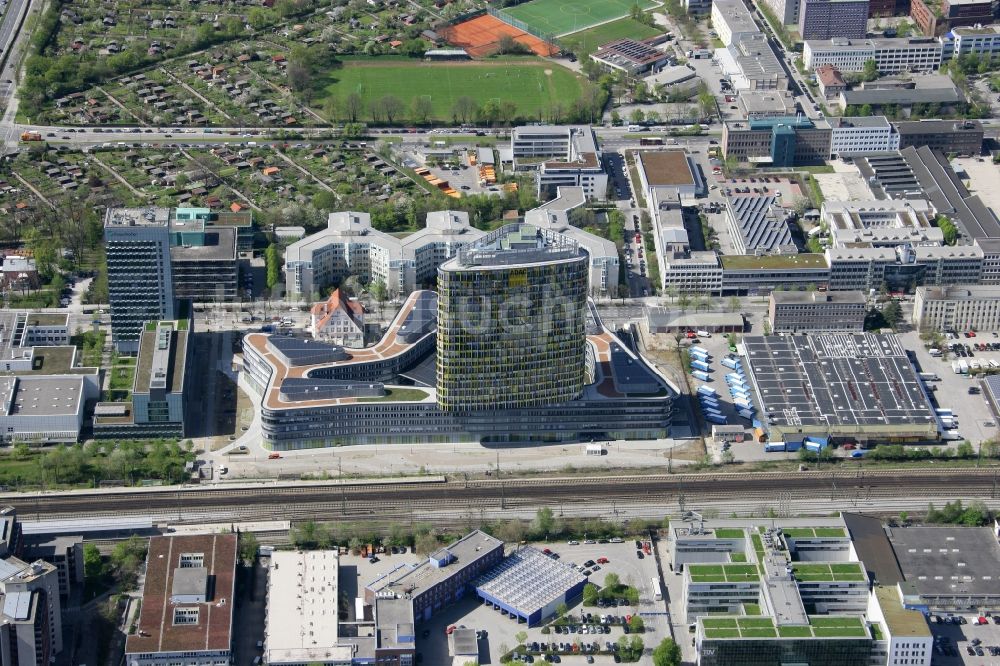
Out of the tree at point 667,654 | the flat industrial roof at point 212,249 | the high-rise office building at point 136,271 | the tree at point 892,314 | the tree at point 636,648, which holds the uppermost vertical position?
the high-rise office building at point 136,271

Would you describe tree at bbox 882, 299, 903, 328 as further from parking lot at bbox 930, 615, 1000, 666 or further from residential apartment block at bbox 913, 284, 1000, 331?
parking lot at bbox 930, 615, 1000, 666

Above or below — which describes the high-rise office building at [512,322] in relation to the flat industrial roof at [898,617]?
above

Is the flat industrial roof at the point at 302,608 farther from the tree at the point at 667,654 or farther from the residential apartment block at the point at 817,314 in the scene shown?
the residential apartment block at the point at 817,314

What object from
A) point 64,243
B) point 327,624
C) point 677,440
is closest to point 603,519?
point 677,440

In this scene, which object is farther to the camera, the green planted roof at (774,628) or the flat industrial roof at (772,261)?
the flat industrial roof at (772,261)

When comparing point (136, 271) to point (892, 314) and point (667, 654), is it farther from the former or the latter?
point (892, 314)

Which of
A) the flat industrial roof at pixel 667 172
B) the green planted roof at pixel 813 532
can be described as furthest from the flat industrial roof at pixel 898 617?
the flat industrial roof at pixel 667 172

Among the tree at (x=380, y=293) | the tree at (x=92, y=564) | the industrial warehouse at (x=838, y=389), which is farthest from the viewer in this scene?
the tree at (x=380, y=293)

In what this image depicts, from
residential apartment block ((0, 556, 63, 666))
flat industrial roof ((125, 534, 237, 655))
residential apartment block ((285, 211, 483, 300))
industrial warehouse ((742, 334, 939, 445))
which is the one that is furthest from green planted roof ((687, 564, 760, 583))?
residential apartment block ((285, 211, 483, 300))
